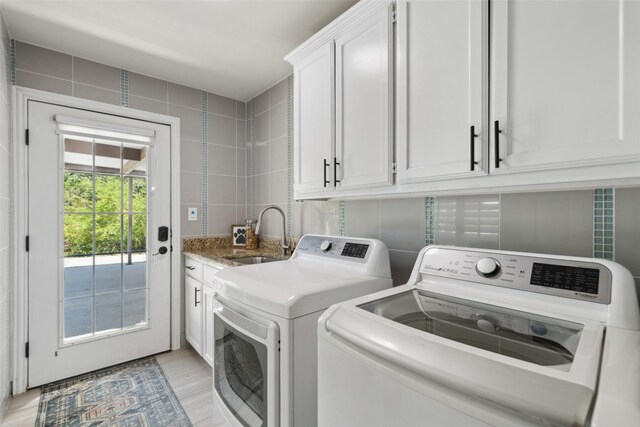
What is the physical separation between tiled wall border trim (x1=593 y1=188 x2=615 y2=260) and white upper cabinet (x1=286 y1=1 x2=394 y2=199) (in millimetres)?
723

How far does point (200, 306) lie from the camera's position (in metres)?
2.35

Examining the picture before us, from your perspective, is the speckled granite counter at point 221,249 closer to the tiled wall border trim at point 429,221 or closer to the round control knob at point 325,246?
the round control knob at point 325,246

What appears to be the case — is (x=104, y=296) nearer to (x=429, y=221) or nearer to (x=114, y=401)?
(x=114, y=401)

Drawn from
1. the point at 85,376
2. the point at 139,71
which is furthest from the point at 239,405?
the point at 139,71

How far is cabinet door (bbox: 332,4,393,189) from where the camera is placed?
1.32 m

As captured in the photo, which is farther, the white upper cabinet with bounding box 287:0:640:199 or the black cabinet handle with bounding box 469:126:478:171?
the black cabinet handle with bounding box 469:126:478:171

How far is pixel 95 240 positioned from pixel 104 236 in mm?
65

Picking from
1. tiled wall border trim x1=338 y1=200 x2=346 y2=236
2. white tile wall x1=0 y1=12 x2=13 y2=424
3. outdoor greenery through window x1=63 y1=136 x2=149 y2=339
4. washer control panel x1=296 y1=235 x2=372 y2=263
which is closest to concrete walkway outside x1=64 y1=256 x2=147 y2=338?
outdoor greenery through window x1=63 y1=136 x2=149 y2=339

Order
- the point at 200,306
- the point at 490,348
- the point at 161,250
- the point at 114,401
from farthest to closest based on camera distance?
the point at 161,250 → the point at 200,306 → the point at 114,401 → the point at 490,348

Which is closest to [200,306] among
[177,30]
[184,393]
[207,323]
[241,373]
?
[207,323]

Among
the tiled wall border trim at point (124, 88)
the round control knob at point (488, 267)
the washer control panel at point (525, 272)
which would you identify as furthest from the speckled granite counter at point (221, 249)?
the round control knob at point (488, 267)

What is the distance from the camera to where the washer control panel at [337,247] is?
58.0 inches

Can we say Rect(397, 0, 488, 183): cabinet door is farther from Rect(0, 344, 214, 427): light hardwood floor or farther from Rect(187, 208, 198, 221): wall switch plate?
Rect(187, 208, 198, 221): wall switch plate

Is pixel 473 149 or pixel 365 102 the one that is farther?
pixel 365 102
